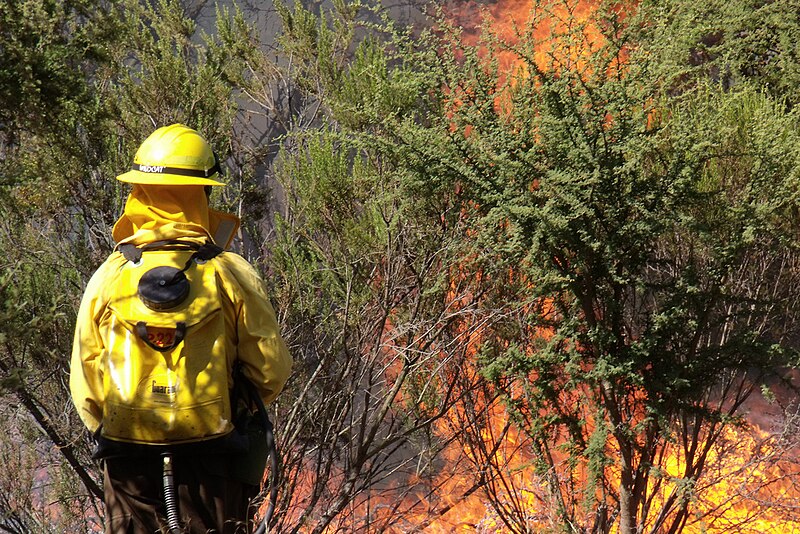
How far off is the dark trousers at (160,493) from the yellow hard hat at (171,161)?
857mm

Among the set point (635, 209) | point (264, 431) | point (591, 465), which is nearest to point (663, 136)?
point (635, 209)

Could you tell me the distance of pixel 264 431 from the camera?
2818mm

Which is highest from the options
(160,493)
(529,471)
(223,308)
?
(223,308)

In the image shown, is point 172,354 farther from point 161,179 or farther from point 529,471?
point 529,471

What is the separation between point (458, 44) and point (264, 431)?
3.97 meters

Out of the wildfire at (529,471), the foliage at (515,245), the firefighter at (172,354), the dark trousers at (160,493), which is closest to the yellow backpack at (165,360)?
the firefighter at (172,354)

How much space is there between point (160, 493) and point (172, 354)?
0.48 meters

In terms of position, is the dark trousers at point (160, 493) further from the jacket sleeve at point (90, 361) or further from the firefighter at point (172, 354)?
the jacket sleeve at point (90, 361)

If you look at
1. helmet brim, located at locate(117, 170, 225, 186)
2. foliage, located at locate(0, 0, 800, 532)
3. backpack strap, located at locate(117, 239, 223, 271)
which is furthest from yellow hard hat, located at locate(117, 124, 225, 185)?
foliage, located at locate(0, 0, 800, 532)

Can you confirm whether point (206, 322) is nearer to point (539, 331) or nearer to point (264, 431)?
point (264, 431)

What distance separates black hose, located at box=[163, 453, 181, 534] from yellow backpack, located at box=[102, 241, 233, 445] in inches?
3.3

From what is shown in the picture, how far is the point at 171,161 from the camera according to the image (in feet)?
9.02

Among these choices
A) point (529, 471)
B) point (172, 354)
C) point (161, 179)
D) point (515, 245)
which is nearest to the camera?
point (172, 354)

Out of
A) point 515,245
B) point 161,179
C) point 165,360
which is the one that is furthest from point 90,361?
point 515,245
